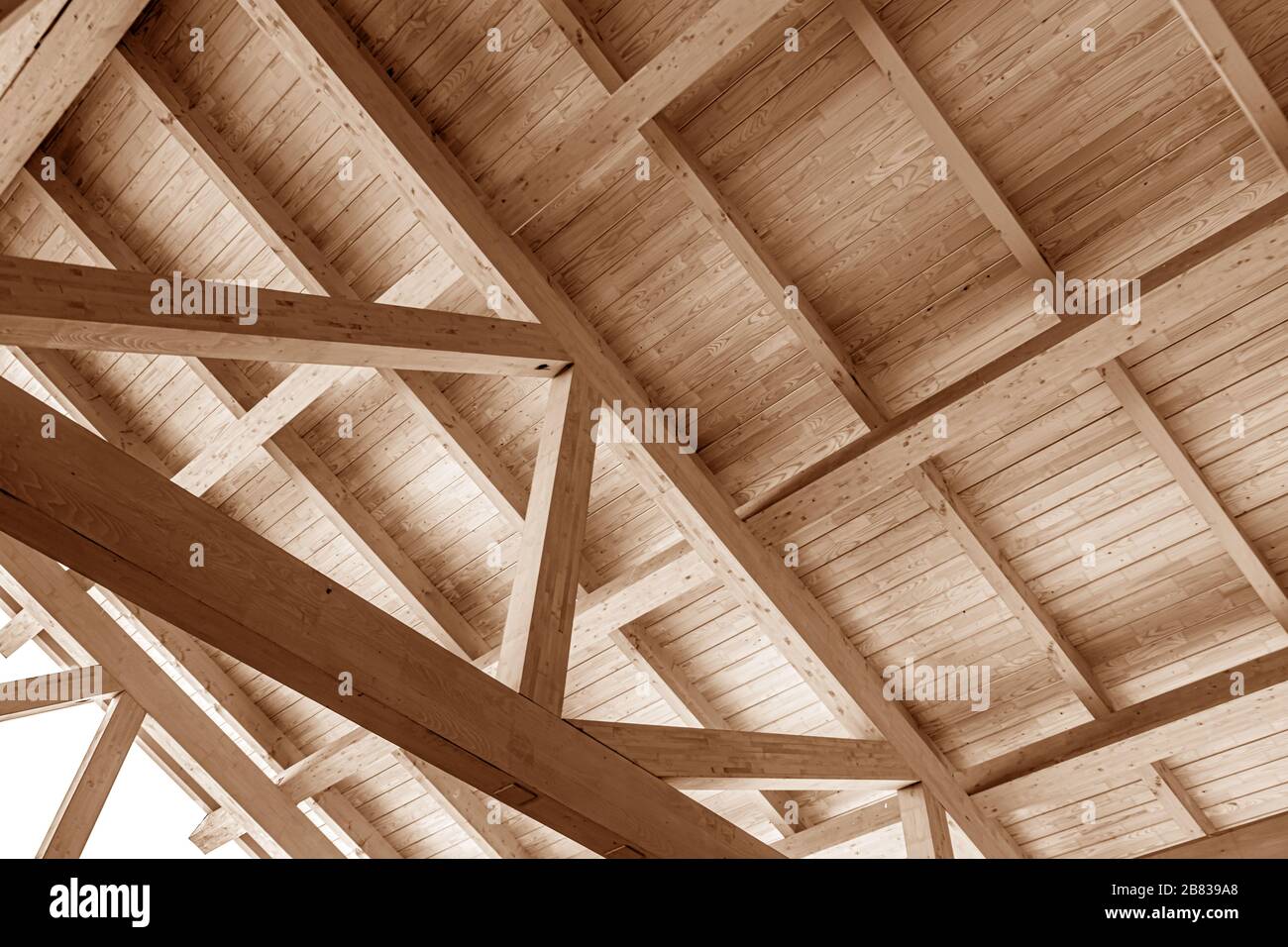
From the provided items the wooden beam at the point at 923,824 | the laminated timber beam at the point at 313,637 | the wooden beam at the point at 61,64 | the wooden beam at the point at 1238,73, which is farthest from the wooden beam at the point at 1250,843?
the wooden beam at the point at 61,64

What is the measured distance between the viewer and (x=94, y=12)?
416cm

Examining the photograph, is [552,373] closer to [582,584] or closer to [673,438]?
[673,438]

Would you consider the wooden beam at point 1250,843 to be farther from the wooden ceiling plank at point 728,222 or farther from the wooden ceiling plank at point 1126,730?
the wooden ceiling plank at point 728,222

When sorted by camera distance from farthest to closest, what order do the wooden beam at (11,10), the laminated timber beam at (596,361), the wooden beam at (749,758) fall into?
the laminated timber beam at (596,361) → the wooden beam at (749,758) → the wooden beam at (11,10)

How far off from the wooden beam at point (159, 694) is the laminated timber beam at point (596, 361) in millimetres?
2450

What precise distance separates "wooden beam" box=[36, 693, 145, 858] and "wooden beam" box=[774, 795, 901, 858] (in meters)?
3.07

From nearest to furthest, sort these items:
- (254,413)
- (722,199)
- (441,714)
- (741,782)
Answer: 1. (441,714)
2. (741,782)
3. (722,199)
4. (254,413)

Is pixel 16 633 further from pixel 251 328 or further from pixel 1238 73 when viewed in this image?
pixel 1238 73

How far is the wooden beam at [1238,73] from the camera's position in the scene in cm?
362

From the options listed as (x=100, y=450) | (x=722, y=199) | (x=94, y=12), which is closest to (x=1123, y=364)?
(x=722, y=199)

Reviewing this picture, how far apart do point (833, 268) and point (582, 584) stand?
1.89 m

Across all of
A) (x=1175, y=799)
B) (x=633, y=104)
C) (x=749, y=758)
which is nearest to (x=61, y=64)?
(x=633, y=104)

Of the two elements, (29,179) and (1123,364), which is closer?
(1123,364)

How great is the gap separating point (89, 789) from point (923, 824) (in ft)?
11.4
